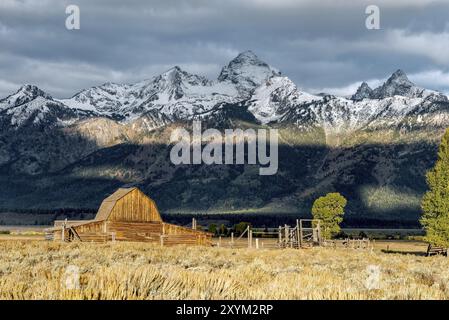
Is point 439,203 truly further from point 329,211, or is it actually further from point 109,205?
point 109,205

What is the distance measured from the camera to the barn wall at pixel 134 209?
6662 centimetres

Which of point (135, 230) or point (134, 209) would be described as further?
point (134, 209)

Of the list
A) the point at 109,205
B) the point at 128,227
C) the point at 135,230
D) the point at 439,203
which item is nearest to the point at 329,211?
the point at 135,230

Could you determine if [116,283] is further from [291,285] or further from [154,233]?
[154,233]

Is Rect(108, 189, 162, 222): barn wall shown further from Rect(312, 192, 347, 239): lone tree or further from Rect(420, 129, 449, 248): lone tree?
Rect(420, 129, 449, 248): lone tree

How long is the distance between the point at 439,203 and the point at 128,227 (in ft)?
106

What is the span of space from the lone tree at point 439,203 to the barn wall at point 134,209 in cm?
3072

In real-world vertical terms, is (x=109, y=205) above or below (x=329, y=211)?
above

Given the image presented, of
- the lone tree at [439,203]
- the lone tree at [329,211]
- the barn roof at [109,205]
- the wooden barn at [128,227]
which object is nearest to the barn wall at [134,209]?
the wooden barn at [128,227]

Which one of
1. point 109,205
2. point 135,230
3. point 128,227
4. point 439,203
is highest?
point 439,203

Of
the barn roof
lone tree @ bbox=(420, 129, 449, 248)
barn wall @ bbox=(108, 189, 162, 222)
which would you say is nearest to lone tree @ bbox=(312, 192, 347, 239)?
barn wall @ bbox=(108, 189, 162, 222)

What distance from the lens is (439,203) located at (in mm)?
52094

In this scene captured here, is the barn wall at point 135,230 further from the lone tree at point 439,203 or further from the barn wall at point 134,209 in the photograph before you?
the lone tree at point 439,203
